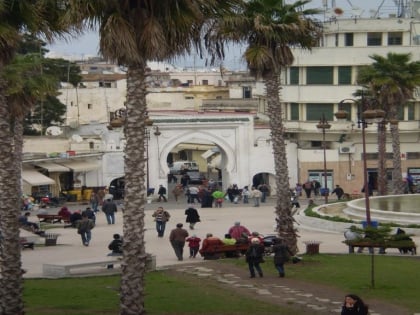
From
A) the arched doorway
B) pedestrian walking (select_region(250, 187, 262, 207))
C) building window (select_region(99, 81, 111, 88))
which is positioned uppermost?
building window (select_region(99, 81, 111, 88))

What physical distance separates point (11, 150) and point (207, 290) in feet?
19.2

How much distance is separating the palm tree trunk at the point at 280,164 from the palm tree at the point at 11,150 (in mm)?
10682

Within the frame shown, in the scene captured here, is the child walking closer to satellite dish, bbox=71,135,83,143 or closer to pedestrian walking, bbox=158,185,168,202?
pedestrian walking, bbox=158,185,168,202

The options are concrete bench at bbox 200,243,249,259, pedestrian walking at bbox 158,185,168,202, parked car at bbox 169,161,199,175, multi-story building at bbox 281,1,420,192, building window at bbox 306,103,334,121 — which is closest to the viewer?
concrete bench at bbox 200,243,249,259

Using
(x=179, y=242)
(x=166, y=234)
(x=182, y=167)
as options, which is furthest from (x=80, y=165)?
(x=179, y=242)

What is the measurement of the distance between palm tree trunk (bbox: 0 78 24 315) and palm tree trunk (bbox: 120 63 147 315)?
99.5 inches

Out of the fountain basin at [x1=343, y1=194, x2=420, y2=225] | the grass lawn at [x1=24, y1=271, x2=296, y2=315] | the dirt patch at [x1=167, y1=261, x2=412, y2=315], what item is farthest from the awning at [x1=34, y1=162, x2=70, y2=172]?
the grass lawn at [x1=24, y1=271, x2=296, y2=315]

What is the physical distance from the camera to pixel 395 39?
7194 centimetres

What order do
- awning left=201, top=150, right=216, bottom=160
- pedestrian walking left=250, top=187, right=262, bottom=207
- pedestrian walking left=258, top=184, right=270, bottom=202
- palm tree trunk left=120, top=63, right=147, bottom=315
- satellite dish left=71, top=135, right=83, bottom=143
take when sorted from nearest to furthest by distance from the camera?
palm tree trunk left=120, top=63, right=147, bottom=315, pedestrian walking left=250, top=187, right=262, bottom=207, pedestrian walking left=258, top=184, right=270, bottom=202, satellite dish left=71, top=135, right=83, bottom=143, awning left=201, top=150, right=216, bottom=160

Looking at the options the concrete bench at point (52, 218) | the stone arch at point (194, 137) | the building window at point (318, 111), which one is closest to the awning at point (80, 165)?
the stone arch at point (194, 137)

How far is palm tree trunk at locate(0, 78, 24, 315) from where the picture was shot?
2091 centimetres

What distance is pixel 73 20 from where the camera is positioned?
19.0m

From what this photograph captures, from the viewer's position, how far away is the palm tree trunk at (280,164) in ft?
102

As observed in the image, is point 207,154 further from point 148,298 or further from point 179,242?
point 148,298
